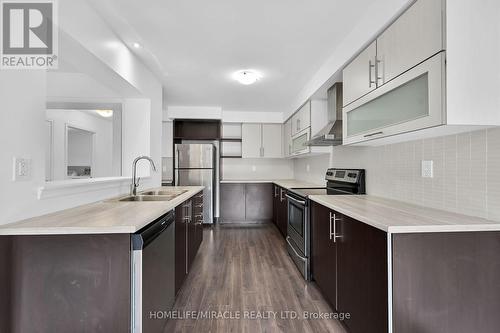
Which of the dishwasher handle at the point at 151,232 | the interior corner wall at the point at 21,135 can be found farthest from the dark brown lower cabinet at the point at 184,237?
the interior corner wall at the point at 21,135

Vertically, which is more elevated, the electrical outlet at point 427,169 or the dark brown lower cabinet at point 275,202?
the electrical outlet at point 427,169

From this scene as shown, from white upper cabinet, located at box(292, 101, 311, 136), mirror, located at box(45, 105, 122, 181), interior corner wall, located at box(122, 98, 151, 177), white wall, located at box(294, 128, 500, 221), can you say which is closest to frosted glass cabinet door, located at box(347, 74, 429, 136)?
white wall, located at box(294, 128, 500, 221)

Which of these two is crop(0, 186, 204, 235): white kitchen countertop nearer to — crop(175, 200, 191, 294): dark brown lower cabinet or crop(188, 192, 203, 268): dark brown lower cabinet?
crop(175, 200, 191, 294): dark brown lower cabinet

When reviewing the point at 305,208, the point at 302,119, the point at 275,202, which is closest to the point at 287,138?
the point at 302,119

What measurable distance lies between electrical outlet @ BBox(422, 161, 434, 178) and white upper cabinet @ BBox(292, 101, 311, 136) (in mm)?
1865

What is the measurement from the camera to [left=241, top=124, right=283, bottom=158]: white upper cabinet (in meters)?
5.13

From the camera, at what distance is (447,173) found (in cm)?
152

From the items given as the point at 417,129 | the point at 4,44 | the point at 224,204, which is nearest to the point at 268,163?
the point at 224,204

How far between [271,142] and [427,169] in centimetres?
363

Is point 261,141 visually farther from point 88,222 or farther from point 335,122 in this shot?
point 88,222

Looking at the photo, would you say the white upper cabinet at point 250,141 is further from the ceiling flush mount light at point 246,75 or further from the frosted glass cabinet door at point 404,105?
the frosted glass cabinet door at point 404,105

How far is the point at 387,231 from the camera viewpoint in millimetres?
1146

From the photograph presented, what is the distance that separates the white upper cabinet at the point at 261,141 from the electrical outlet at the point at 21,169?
3.96 m

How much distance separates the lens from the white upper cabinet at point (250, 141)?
5.13 m
